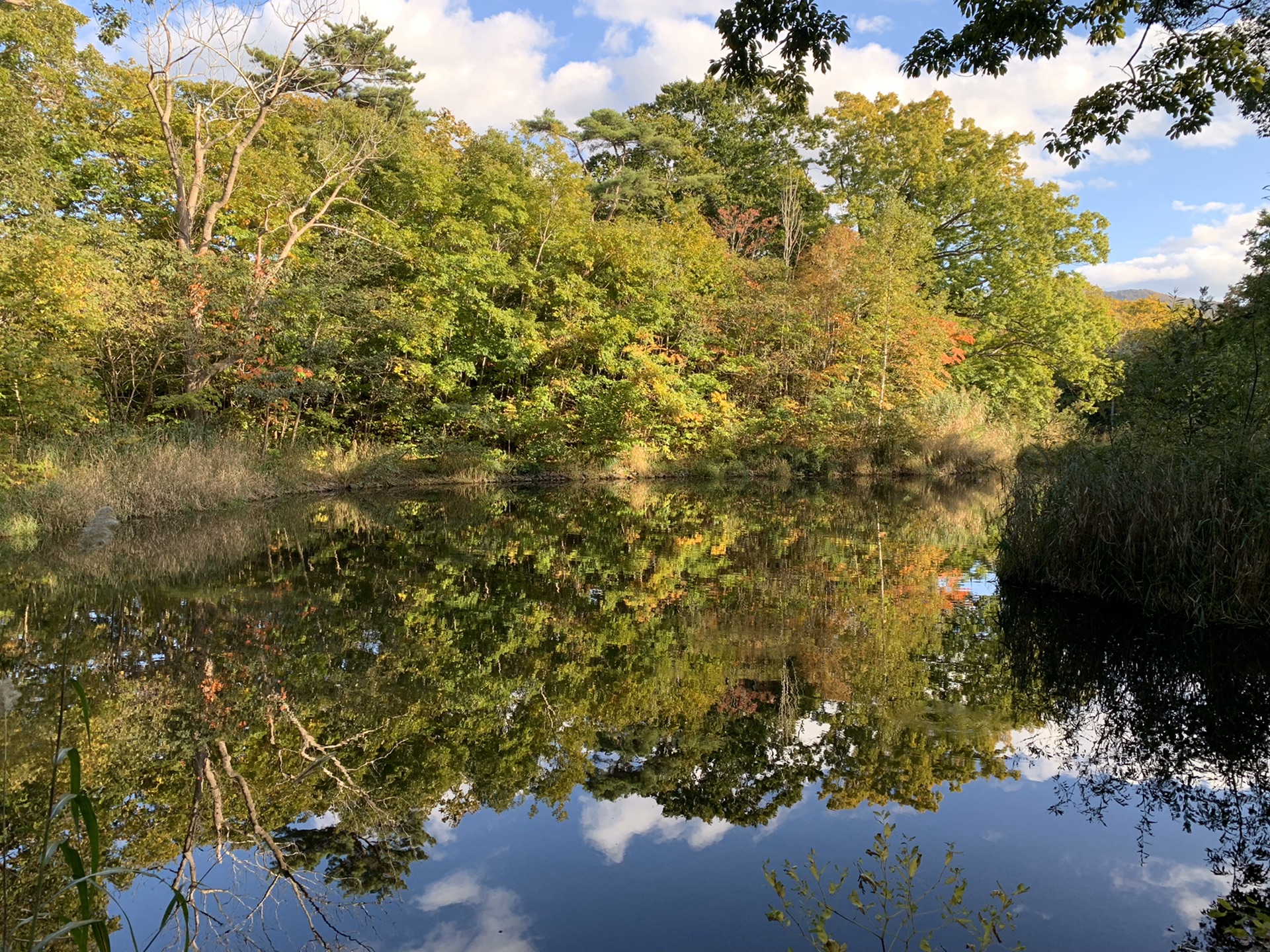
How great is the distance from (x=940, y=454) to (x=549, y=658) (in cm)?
1820

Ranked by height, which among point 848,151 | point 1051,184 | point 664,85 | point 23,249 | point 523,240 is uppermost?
point 664,85

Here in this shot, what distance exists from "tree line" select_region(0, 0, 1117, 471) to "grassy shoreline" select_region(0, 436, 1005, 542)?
0.42 meters

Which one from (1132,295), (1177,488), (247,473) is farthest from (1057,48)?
(1132,295)

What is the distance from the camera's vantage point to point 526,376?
21047mm

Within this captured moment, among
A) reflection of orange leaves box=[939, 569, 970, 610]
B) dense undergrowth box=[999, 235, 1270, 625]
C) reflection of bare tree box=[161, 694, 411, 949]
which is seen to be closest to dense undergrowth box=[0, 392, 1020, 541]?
reflection of bare tree box=[161, 694, 411, 949]

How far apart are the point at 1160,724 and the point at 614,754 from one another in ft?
9.34

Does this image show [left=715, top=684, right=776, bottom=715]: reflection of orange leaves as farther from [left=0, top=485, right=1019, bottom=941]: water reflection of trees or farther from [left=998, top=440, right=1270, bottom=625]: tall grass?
[left=998, top=440, right=1270, bottom=625]: tall grass

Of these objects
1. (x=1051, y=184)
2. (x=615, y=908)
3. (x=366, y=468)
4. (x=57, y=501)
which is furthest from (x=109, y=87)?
(x=1051, y=184)

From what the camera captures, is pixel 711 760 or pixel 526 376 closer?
pixel 711 760

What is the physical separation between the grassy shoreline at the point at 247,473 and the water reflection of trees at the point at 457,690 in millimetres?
2282

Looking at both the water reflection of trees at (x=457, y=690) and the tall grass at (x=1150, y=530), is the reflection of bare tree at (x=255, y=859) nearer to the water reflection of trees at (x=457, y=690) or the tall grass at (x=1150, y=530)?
the water reflection of trees at (x=457, y=690)

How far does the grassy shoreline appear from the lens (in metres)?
10.9

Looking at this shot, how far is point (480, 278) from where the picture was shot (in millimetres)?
19281

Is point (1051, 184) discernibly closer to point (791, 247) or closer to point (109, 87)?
point (791, 247)
